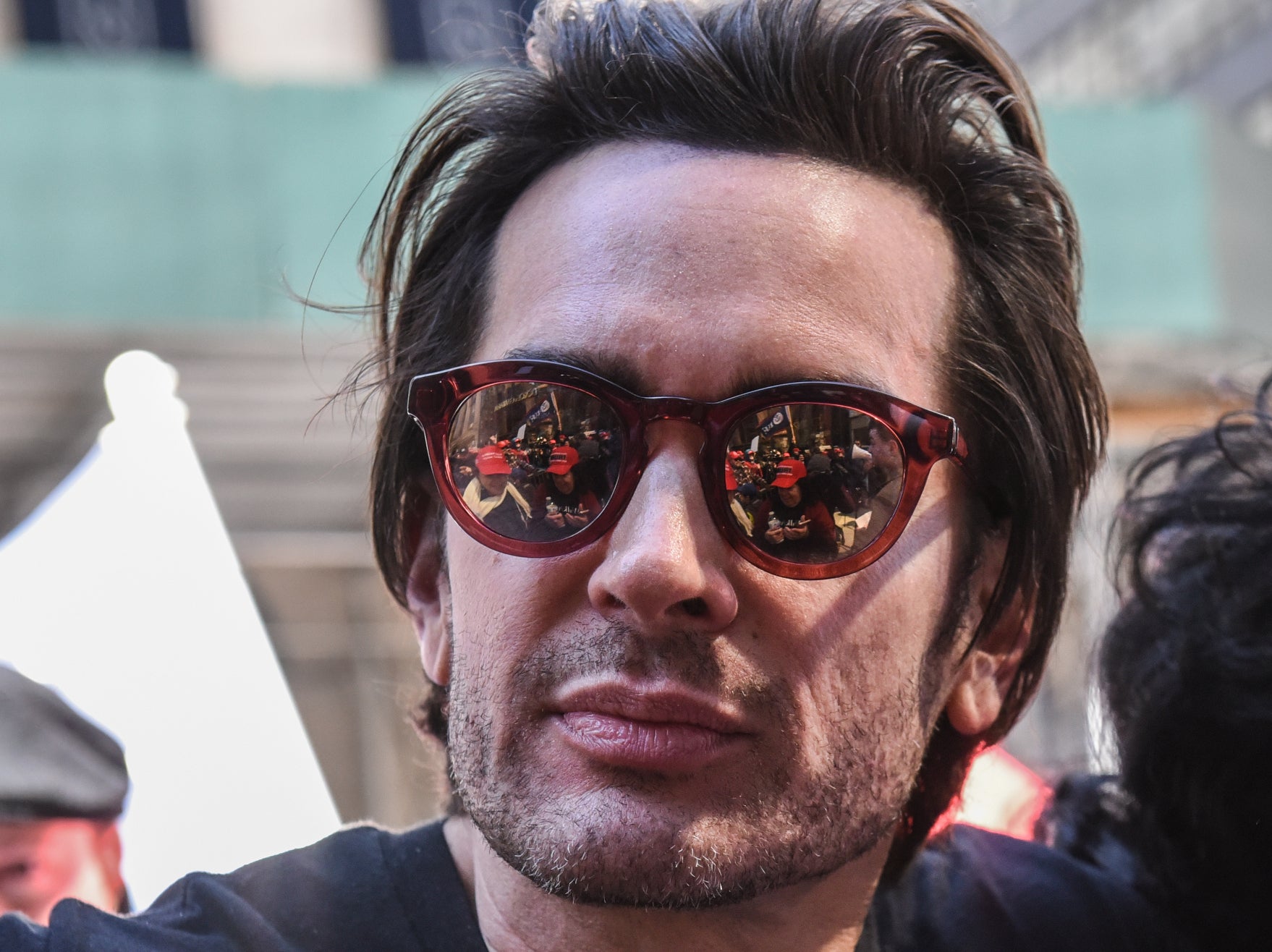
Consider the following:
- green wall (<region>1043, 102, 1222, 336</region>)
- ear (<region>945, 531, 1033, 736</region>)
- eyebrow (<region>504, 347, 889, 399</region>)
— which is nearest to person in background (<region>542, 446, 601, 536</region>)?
eyebrow (<region>504, 347, 889, 399</region>)

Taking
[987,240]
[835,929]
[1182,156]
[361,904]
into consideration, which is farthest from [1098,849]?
[1182,156]

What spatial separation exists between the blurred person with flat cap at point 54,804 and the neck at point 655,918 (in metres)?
0.49

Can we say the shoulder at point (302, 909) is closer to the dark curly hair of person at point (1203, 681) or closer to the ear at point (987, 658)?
the ear at point (987, 658)

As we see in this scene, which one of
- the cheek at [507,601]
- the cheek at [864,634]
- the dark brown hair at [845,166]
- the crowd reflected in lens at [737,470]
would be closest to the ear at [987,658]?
the dark brown hair at [845,166]

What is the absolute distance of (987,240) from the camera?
2105 mm

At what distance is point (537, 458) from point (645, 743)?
375 millimetres

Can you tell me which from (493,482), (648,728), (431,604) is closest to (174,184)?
(431,604)

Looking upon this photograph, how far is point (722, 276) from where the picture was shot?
1.73 meters

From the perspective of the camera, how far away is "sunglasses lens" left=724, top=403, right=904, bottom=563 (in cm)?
163

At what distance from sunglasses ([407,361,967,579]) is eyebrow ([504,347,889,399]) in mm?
31

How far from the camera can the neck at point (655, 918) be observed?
1.69 meters

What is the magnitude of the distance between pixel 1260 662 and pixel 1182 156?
652cm

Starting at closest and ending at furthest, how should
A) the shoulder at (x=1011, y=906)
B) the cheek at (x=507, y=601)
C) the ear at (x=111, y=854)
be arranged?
the cheek at (x=507, y=601) < the ear at (x=111, y=854) < the shoulder at (x=1011, y=906)

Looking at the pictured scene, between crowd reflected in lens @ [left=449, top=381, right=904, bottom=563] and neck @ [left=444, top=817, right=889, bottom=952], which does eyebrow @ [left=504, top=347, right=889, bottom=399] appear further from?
neck @ [left=444, top=817, right=889, bottom=952]
